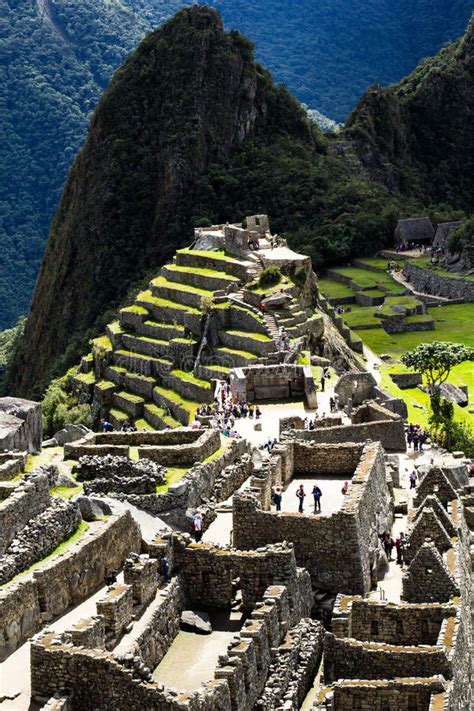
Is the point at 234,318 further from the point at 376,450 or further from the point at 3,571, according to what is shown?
the point at 3,571

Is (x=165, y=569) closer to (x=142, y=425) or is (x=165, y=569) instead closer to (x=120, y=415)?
(x=142, y=425)

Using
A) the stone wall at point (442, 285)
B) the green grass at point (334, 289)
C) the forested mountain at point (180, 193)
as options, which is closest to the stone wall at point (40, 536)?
the green grass at point (334, 289)

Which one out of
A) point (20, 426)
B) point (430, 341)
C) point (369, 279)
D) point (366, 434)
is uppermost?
point (369, 279)

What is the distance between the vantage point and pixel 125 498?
33.7m

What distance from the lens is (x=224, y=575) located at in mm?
30406

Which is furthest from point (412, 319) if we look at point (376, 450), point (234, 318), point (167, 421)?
point (376, 450)

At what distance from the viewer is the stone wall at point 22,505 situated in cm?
2908

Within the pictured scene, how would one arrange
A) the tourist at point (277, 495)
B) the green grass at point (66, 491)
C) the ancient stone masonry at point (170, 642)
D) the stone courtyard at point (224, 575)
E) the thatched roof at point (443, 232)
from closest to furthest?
the ancient stone masonry at point (170, 642), the stone courtyard at point (224, 575), the green grass at point (66, 491), the tourist at point (277, 495), the thatched roof at point (443, 232)

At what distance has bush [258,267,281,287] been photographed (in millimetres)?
90188

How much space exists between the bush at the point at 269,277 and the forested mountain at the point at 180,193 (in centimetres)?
5703

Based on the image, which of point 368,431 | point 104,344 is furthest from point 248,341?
point 368,431

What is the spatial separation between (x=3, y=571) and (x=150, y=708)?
4689 mm

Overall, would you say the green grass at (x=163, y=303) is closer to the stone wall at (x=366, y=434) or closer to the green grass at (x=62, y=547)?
the stone wall at (x=366, y=434)

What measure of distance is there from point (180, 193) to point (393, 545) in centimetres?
15049
